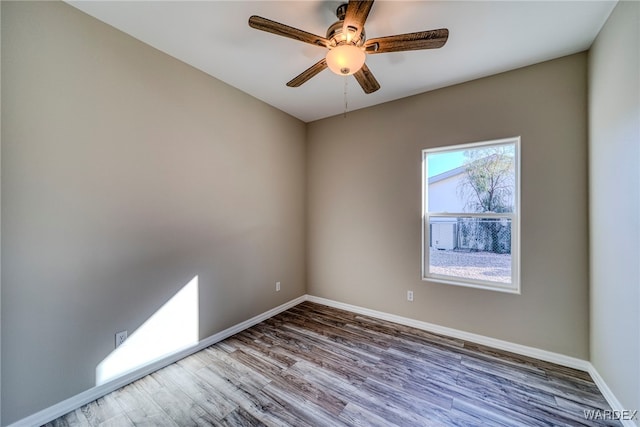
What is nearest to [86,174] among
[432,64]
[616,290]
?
[432,64]

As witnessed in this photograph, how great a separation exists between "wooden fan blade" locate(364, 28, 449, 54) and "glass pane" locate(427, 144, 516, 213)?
5.06 feet

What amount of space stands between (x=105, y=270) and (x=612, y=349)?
3.75 m

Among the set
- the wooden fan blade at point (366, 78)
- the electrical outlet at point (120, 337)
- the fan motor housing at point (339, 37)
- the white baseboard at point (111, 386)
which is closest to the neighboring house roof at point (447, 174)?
the wooden fan blade at point (366, 78)

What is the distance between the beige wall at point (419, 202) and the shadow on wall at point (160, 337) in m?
1.86

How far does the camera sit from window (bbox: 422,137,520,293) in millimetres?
2492

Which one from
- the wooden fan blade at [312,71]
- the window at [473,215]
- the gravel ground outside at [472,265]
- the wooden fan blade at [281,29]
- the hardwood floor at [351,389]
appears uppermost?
the wooden fan blade at [281,29]

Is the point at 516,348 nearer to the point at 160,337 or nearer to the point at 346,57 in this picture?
the point at 346,57

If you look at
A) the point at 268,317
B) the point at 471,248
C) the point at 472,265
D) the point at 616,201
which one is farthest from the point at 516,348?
the point at 268,317

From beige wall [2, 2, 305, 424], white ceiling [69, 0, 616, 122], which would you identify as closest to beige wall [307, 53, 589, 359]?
white ceiling [69, 0, 616, 122]

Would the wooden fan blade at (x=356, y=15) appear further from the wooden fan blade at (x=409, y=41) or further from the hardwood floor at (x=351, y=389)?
the hardwood floor at (x=351, y=389)

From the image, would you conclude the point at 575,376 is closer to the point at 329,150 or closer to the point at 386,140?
the point at 386,140

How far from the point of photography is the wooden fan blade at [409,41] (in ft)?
4.80

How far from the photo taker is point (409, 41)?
1.55 m

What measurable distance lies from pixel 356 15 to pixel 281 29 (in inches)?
17.9
